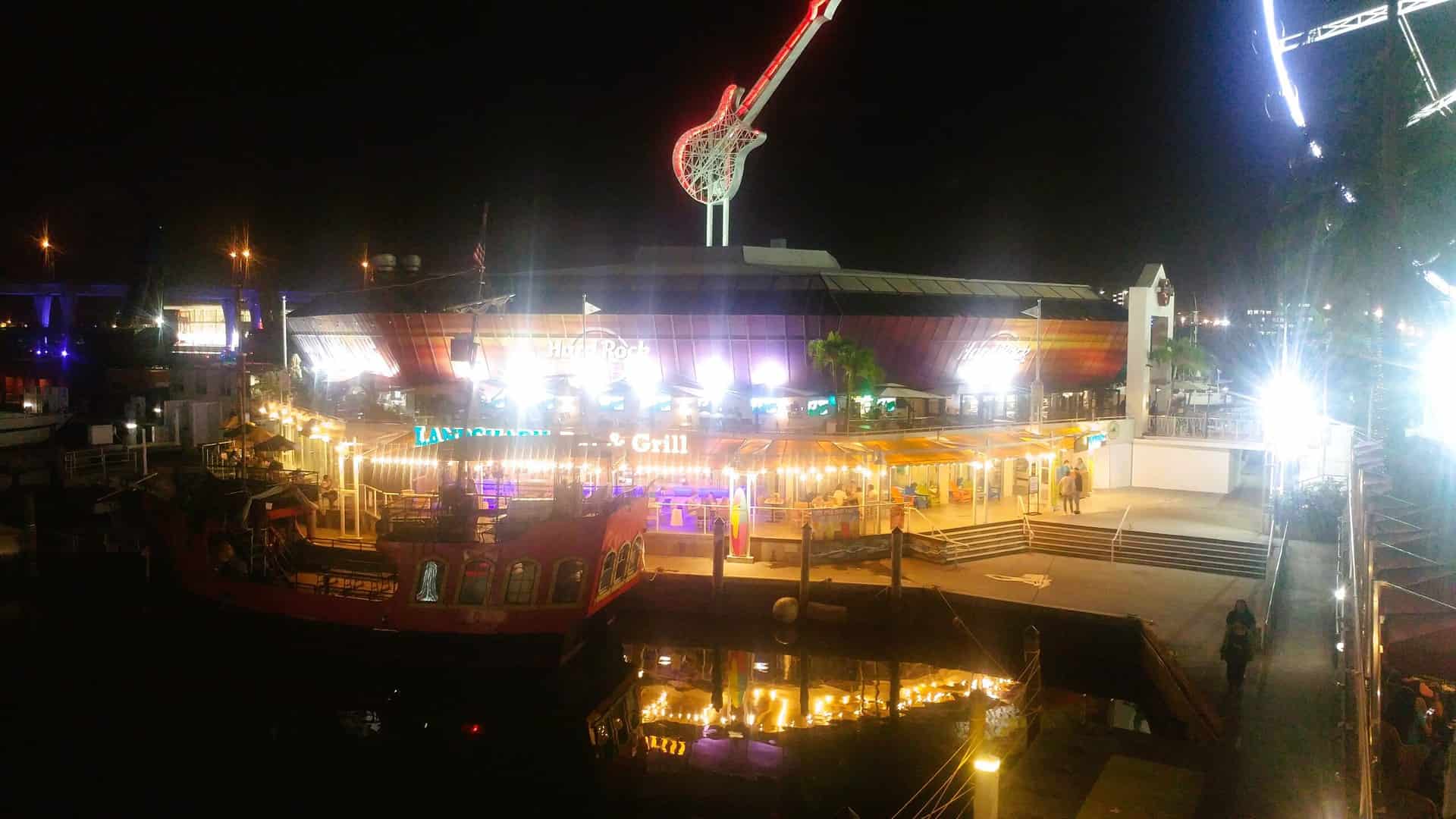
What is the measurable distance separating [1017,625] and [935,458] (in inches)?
310

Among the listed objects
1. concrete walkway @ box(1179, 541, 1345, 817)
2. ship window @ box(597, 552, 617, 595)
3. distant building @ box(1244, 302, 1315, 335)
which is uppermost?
distant building @ box(1244, 302, 1315, 335)

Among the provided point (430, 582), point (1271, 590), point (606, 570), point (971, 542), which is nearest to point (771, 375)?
point (971, 542)

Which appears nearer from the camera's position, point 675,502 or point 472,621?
point 472,621

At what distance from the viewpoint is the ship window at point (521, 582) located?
22.2 meters

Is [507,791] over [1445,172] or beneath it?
beneath

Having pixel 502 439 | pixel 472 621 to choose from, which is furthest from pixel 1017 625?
pixel 502 439

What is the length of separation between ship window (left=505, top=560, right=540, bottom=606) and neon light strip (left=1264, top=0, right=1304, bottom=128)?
1880 centimetres

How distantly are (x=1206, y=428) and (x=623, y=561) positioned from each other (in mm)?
24047

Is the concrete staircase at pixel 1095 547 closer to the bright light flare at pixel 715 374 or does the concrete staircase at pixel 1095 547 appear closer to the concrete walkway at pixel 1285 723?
the concrete walkway at pixel 1285 723

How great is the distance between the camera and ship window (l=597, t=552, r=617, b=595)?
897 inches

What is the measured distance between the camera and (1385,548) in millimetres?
14836

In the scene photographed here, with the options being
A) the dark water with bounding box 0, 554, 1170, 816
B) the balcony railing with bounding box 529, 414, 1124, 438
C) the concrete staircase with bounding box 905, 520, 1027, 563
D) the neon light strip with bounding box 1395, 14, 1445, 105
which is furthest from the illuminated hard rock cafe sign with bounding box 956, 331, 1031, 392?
the neon light strip with bounding box 1395, 14, 1445, 105

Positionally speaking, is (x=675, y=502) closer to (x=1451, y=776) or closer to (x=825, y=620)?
(x=825, y=620)

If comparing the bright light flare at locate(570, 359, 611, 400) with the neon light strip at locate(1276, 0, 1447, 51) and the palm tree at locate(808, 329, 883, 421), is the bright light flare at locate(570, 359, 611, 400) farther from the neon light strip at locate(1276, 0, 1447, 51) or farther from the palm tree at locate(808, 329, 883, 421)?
the neon light strip at locate(1276, 0, 1447, 51)
